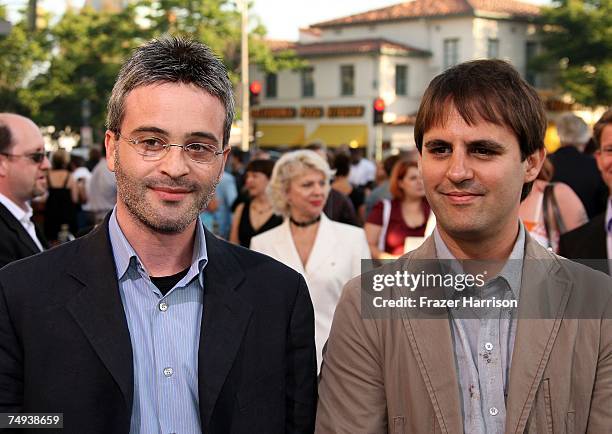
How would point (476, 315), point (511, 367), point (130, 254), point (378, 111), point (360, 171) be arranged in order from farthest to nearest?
point (378, 111)
point (360, 171)
point (130, 254)
point (476, 315)
point (511, 367)

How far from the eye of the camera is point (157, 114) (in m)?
2.45

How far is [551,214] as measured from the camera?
195 inches

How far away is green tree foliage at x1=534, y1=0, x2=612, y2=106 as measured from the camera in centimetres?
5075

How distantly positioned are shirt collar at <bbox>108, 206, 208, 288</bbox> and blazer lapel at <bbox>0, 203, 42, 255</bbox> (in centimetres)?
177

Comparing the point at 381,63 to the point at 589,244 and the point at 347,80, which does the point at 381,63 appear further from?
the point at 589,244

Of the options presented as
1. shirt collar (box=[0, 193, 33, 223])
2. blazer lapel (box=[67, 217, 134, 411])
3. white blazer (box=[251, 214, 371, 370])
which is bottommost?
white blazer (box=[251, 214, 371, 370])

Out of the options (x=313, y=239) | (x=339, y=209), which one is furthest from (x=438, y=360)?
(x=339, y=209)

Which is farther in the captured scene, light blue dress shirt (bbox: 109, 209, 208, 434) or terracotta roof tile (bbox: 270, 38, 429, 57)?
terracotta roof tile (bbox: 270, 38, 429, 57)

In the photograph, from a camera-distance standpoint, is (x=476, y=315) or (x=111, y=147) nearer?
(x=476, y=315)

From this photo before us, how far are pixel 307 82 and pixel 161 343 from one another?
53.8 m

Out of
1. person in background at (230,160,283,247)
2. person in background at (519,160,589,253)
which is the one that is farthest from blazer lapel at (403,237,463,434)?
person in background at (230,160,283,247)

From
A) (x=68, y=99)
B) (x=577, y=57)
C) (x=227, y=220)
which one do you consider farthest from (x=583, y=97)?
(x=227, y=220)

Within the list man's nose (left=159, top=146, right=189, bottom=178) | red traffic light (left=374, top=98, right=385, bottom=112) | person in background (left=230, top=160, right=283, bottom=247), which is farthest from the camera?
red traffic light (left=374, top=98, right=385, bottom=112)

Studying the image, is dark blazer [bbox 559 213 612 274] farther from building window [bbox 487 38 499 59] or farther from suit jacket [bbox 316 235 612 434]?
building window [bbox 487 38 499 59]
